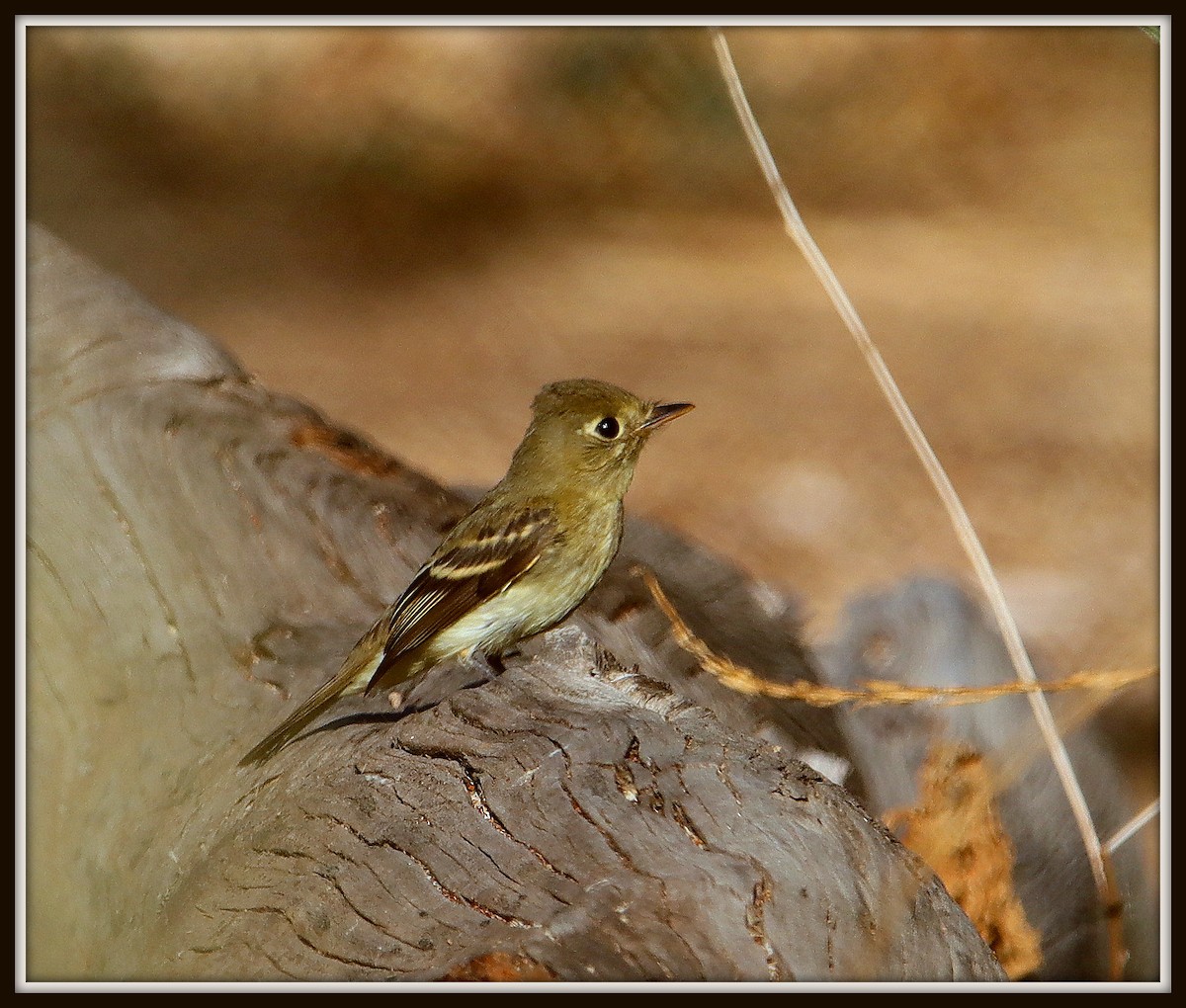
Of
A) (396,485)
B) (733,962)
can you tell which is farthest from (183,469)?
(733,962)

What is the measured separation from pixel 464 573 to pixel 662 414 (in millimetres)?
663

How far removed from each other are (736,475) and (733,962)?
7.66 ft

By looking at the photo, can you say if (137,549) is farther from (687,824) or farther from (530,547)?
(687,824)

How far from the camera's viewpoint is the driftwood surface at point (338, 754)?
1.78 meters

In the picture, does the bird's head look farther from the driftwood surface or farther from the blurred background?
the blurred background

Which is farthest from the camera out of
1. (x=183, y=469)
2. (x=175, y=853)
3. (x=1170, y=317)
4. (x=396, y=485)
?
(x=396, y=485)

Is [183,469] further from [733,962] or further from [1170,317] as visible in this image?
[1170,317]

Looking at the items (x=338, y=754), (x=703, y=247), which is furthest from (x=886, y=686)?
(x=703, y=247)

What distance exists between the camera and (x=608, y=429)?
119 inches

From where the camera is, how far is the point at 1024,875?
2637 millimetres

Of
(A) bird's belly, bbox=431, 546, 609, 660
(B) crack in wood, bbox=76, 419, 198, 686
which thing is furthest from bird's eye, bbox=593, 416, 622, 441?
(B) crack in wood, bbox=76, 419, 198, 686

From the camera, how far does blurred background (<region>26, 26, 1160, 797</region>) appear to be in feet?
9.51

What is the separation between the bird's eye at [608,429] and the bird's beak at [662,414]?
0.07 metres

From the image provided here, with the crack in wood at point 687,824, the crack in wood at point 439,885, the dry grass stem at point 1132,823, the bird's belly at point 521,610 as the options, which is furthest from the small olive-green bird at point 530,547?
the dry grass stem at point 1132,823
